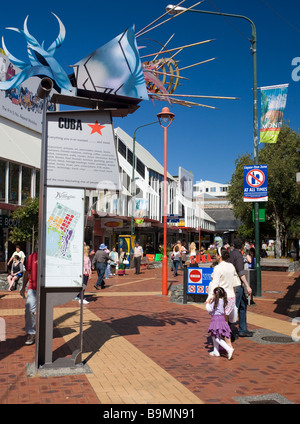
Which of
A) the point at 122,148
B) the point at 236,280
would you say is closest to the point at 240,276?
the point at 236,280

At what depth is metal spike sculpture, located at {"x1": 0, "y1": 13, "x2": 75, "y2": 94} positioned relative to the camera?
6.37 metres

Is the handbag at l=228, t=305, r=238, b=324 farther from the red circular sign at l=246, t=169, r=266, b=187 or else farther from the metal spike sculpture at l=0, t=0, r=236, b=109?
the red circular sign at l=246, t=169, r=266, b=187

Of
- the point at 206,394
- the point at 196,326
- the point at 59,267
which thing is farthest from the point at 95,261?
the point at 206,394

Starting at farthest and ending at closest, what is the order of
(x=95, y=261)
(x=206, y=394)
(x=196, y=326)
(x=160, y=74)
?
(x=95, y=261) → (x=196, y=326) → (x=160, y=74) → (x=206, y=394)

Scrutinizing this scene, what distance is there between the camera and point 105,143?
6.62 meters

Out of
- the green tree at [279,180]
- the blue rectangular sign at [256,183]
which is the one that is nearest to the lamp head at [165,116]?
the blue rectangular sign at [256,183]

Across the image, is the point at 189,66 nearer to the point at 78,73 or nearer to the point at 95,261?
the point at 78,73

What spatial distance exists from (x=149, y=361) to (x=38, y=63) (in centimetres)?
472

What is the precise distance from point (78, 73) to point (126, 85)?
0.74 m

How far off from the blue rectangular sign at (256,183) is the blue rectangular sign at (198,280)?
136 inches

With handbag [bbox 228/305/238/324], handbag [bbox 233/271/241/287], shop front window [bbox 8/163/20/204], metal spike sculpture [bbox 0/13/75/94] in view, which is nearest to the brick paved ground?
handbag [bbox 228/305/238/324]

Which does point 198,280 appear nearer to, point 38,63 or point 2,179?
point 38,63

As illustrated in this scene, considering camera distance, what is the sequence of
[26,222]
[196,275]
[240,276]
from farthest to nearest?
[26,222] → [196,275] → [240,276]

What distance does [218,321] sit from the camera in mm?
7203
